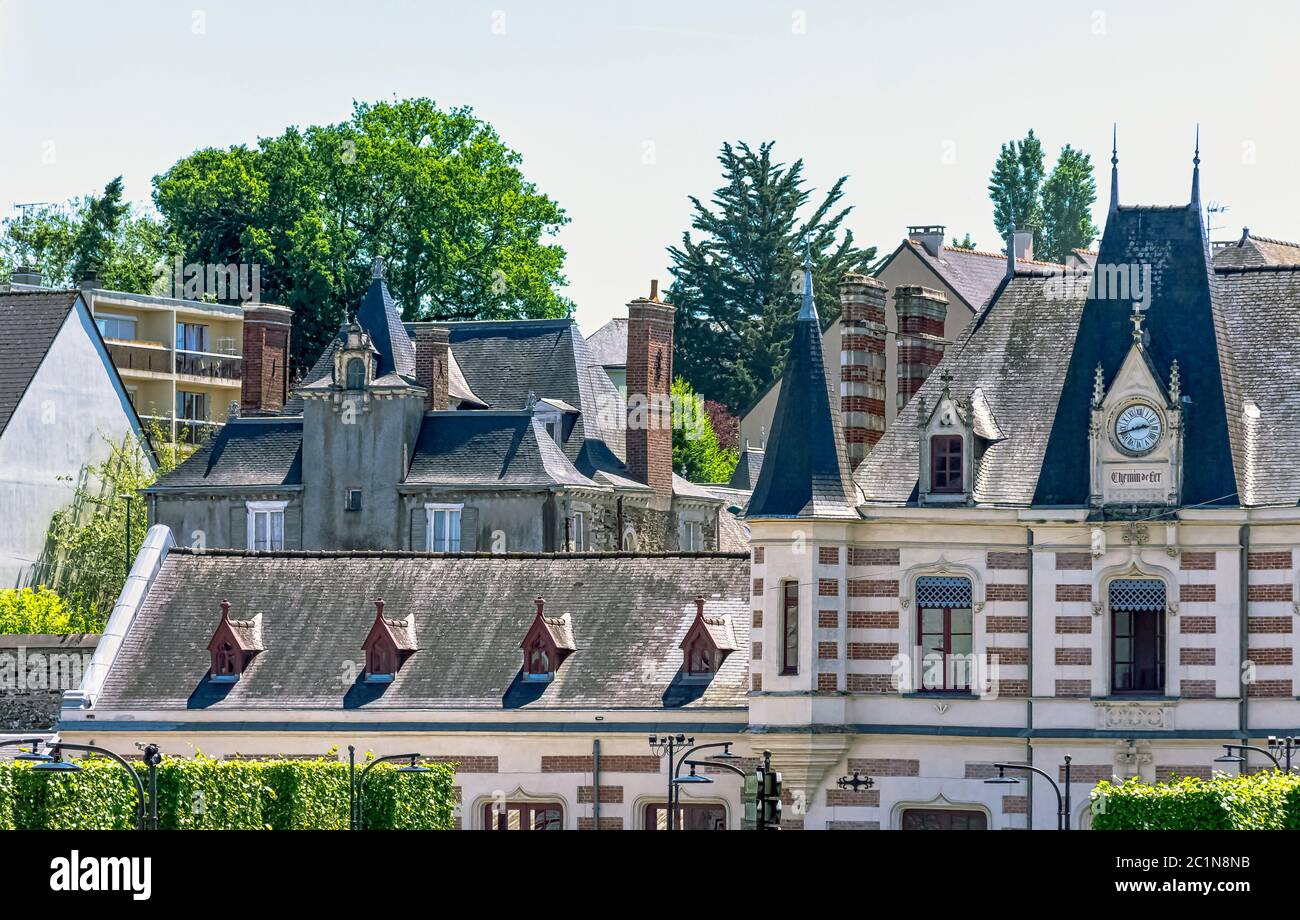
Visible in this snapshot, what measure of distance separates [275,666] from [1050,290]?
17250 millimetres

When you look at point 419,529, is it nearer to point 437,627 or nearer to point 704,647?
point 437,627

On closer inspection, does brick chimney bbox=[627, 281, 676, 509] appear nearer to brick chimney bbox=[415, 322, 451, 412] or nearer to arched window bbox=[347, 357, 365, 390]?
brick chimney bbox=[415, 322, 451, 412]

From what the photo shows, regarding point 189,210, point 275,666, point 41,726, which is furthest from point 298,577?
point 189,210

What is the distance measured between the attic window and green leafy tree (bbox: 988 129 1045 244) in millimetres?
77995

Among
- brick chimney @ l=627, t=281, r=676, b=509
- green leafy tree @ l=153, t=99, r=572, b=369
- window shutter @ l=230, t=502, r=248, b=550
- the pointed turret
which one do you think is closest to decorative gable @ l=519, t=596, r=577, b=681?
brick chimney @ l=627, t=281, r=676, b=509

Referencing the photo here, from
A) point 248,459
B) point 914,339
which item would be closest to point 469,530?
point 248,459

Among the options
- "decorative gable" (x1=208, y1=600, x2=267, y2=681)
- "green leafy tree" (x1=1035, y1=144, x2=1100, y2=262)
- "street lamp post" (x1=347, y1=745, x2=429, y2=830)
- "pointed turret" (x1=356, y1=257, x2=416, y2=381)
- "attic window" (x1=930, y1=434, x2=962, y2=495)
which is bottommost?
"street lamp post" (x1=347, y1=745, x2=429, y2=830)

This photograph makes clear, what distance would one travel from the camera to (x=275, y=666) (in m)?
54.0

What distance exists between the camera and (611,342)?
115 metres

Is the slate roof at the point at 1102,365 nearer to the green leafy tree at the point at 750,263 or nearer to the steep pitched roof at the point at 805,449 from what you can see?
the steep pitched roof at the point at 805,449

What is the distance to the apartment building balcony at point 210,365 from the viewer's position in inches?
3978

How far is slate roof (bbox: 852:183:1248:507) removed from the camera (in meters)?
48.6

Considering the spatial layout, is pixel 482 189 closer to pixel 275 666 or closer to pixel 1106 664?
pixel 275 666

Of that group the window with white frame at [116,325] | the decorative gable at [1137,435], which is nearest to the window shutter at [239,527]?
the window with white frame at [116,325]
